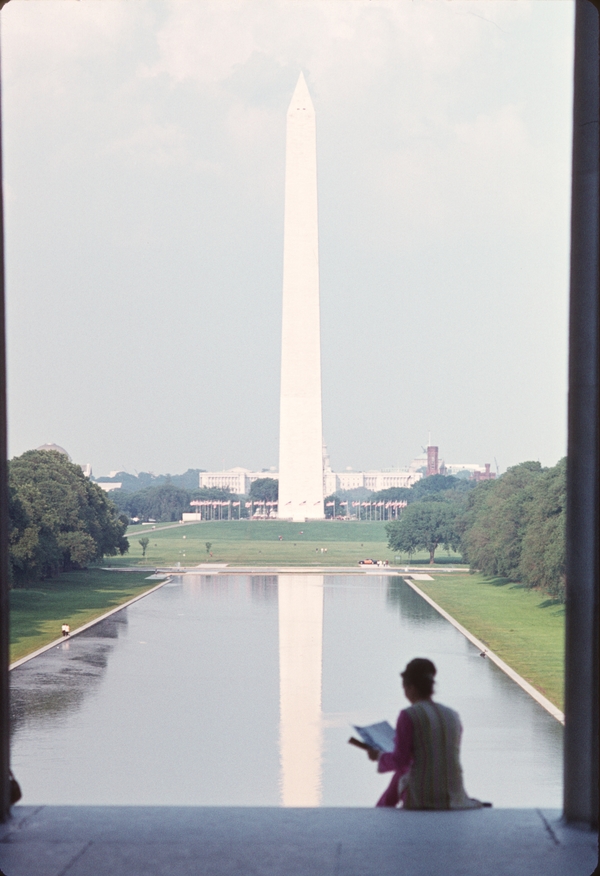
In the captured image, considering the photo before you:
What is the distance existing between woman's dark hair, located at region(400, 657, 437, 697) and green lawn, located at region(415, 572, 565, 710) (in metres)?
14.0

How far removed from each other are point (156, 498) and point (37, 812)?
82.4 metres

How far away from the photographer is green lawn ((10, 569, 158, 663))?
25.1 meters

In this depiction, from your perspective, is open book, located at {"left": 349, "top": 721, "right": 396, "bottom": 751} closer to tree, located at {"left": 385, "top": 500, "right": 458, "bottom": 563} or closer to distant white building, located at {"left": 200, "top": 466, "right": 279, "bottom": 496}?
tree, located at {"left": 385, "top": 500, "right": 458, "bottom": 563}

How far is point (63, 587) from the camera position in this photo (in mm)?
36594

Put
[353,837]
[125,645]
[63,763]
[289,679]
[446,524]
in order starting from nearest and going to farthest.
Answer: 1. [353,837]
2. [63,763]
3. [289,679]
4. [125,645]
5. [446,524]

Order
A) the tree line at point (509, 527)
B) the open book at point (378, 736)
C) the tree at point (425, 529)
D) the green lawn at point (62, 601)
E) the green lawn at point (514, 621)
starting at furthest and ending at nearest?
1. the tree at point (425, 529)
2. the tree line at point (509, 527)
3. the green lawn at point (62, 601)
4. the green lawn at point (514, 621)
5. the open book at point (378, 736)

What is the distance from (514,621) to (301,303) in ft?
90.4

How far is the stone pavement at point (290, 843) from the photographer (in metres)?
3.68

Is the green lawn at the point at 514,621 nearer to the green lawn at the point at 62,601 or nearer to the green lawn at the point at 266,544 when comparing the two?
the green lawn at the point at 62,601

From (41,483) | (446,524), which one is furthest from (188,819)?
(446,524)

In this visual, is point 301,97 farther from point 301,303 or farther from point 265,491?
point 265,491

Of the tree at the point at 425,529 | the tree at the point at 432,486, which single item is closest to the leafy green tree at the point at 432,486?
the tree at the point at 432,486

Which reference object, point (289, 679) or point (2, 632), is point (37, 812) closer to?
point (2, 632)

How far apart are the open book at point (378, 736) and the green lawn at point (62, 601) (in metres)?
18.2
